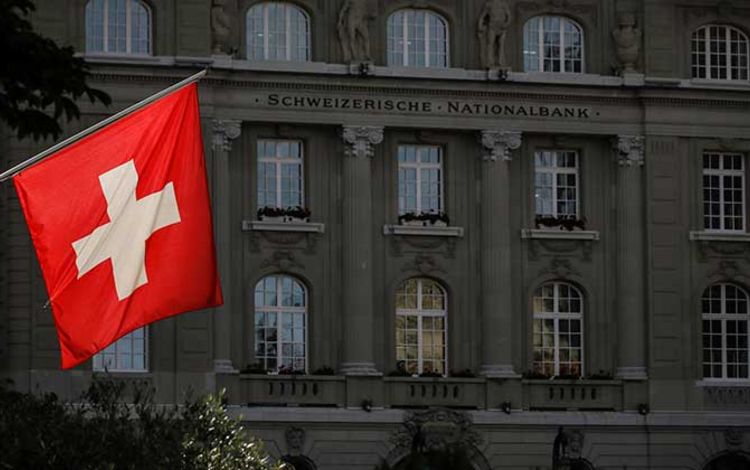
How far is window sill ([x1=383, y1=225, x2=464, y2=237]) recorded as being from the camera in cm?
6538

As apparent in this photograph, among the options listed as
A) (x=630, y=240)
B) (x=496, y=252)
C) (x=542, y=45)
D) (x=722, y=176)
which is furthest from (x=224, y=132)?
(x=722, y=176)

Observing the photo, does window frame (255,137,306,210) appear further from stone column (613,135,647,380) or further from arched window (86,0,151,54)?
stone column (613,135,647,380)

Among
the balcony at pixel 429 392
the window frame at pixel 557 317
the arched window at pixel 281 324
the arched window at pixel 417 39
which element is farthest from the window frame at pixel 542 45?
the arched window at pixel 281 324

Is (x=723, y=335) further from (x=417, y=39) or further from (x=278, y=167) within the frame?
(x=278, y=167)

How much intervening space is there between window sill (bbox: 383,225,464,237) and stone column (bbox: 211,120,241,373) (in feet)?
13.3

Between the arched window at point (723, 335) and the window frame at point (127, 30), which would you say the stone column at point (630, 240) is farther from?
the window frame at point (127, 30)

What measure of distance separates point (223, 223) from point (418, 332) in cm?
562

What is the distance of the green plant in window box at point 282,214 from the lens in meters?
64.4

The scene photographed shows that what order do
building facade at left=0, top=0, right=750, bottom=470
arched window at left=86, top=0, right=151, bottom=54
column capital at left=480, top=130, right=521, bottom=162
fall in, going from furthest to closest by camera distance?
column capital at left=480, top=130, right=521, bottom=162 → building facade at left=0, top=0, right=750, bottom=470 → arched window at left=86, top=0, right=151, bottom=54

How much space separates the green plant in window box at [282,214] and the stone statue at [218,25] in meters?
3.93

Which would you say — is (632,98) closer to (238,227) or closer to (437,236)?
(437,236)

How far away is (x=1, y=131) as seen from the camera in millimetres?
62312

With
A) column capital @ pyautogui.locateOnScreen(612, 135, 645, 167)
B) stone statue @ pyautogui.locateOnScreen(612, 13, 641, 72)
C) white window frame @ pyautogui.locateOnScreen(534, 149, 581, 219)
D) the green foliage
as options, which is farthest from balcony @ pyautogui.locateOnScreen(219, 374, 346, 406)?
the green foliage

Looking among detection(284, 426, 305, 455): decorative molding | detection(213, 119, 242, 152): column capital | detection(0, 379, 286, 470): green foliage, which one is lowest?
detection(0, 379, 286, 470): green foliage
